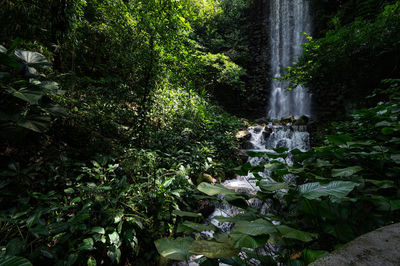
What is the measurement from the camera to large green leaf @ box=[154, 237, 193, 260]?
1.97ft

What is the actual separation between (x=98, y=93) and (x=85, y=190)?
2.11 meters

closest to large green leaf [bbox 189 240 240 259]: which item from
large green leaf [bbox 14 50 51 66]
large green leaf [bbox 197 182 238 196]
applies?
large green leaf [bbox 197 182 238 196]

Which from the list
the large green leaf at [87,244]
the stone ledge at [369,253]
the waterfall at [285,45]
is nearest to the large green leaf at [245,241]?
the stone ledge at [369,253]

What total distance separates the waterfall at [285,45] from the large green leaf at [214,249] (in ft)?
36.9

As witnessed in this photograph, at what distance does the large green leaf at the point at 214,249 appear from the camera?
53 cm

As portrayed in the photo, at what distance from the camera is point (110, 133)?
3.15 meters

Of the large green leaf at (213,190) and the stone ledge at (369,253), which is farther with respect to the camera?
the large green leaf at (213,190)

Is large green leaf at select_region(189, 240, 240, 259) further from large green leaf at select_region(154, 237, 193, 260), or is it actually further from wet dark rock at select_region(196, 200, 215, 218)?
wet dark rock at select_region(196, 200, 215, 218)

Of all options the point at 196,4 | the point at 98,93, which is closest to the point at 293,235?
the point at 98,93

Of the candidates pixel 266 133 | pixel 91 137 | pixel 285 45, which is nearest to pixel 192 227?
pixel 91 137

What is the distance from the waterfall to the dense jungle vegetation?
210 inches

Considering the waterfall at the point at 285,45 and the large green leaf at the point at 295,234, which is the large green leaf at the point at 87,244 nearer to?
the large green leaf at the point at 295,234

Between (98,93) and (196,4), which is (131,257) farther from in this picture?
(196,4)

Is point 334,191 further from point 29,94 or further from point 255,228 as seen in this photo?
point 29,94
